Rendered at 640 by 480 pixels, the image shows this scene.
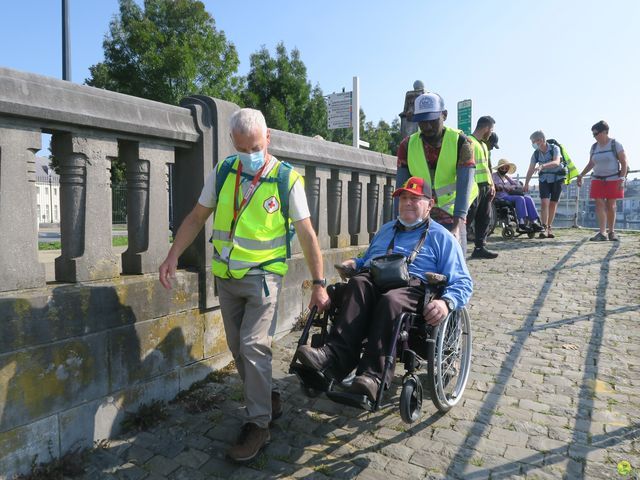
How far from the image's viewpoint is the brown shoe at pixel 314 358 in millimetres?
2977

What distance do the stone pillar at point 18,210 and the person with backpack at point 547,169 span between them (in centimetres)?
1006

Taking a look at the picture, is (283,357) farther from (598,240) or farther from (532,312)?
(598,240)

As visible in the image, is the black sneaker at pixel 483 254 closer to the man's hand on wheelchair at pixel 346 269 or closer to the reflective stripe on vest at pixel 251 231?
the man's hand on wheelchair at pixel 346 269

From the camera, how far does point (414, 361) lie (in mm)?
3234

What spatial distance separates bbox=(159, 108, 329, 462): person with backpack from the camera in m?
3.08

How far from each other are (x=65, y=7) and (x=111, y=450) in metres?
15.2

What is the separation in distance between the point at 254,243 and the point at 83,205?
46.1 inches

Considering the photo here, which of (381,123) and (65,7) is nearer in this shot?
(65,7)

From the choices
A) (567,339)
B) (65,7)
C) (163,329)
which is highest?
(65,7)

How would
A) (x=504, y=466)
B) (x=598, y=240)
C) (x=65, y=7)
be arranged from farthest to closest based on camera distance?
(x=65, y=7), (x=598, y=240), (x=504, y=466)

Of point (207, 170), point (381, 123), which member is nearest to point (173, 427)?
point (207, 170)

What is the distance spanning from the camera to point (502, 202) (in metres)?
10.8

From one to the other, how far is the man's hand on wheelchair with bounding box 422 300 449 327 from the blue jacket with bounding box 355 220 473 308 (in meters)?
0.17

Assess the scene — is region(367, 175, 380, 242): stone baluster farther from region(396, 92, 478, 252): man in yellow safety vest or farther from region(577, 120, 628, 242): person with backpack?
region(577, 120, 628, 242): person with backpack
